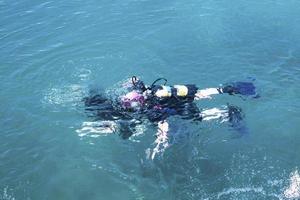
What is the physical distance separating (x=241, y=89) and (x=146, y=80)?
3690 mm

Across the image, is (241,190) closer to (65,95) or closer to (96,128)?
(96,128)

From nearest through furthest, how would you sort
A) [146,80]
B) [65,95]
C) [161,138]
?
[161,138]
[65,95]
[146,80]

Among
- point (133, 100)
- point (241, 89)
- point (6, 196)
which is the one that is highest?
point (133, 100)

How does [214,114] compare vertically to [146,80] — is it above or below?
below

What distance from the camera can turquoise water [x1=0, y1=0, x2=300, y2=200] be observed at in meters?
13.6

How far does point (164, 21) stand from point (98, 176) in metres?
10.5

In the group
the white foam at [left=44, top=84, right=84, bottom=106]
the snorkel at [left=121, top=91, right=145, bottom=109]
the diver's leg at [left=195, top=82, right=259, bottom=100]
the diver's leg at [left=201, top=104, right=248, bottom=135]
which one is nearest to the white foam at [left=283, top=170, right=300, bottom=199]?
the diver's leg at [left=201, top=104, right=248, bottom=135]

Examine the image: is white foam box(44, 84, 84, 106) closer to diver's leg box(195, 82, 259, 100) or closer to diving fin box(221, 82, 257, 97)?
diver's leg box(195, 82, 259, 100)

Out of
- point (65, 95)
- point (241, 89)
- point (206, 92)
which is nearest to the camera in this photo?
point (206, 92)

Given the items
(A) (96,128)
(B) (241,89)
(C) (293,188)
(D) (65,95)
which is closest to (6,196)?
(A) (96,128)

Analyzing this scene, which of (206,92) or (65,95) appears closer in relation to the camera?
(206,92)

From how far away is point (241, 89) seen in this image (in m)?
16.8

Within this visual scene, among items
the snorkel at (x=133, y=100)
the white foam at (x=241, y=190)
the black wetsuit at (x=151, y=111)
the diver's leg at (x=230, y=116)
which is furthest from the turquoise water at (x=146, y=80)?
the snorkel at (x=133, y=100)

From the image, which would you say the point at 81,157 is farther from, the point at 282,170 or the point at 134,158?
the point at 282,170
